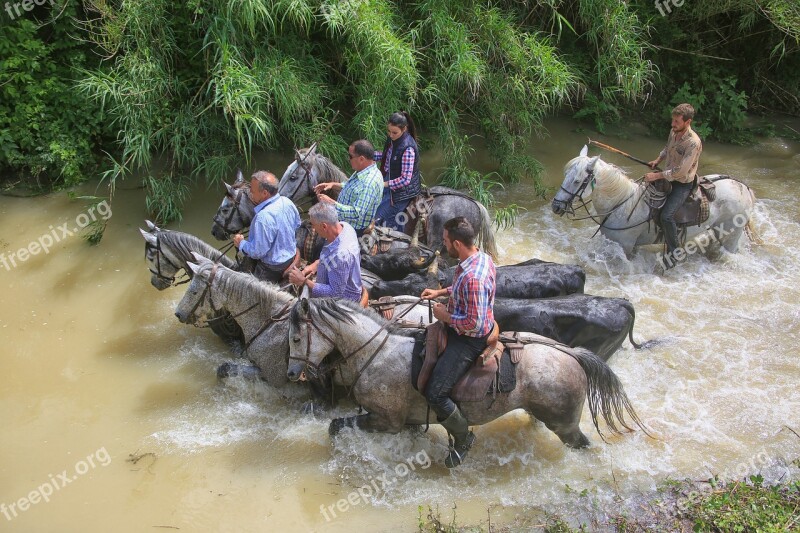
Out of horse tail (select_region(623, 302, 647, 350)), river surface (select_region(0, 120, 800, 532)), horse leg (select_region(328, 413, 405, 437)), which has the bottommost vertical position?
river surface (select_region(0, 120, 800, 532))

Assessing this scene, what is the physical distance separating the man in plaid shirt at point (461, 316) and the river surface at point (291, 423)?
0.87 metres

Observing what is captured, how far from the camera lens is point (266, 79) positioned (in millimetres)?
8461

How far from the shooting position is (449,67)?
9125 mm

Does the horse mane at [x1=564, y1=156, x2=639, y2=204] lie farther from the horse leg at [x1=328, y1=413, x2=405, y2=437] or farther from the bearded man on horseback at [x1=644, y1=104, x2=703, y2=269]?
the horse leg at [x1=328, y1=413, x2=405, y2=437]

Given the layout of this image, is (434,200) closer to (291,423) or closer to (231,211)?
(231,211)

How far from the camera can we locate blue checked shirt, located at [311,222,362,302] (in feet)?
18.1

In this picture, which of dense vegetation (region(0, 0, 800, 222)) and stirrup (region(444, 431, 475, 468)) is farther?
dense vegetation (region(0, 0, 800, 222))

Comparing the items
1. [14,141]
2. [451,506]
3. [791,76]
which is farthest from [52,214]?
[791,76]

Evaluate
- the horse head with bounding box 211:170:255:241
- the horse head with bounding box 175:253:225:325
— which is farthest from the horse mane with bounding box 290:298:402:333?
the horse head with bounding box 211:170:255:241

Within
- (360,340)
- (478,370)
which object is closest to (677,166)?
(478,370)

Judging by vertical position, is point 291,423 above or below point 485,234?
below

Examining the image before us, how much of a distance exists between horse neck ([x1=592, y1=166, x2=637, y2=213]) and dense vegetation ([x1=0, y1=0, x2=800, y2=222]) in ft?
5.41

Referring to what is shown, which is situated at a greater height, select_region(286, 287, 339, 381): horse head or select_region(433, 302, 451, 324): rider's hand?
select_region(433, 302, 451, 324): rider's hand

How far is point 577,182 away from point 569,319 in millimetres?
2678
